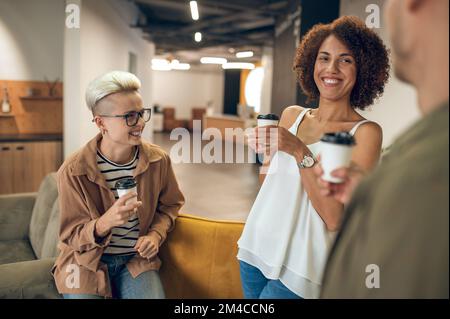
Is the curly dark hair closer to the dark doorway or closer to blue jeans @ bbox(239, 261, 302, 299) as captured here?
blue jeans @ bbox(239, 261, 302, 299)

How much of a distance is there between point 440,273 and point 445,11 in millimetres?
319

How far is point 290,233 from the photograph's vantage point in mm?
1098

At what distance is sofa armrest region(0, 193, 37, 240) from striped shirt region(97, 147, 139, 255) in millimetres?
1320

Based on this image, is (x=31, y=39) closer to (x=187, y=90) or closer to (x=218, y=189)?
(x=218, y=189)

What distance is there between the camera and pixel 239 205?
5246mm

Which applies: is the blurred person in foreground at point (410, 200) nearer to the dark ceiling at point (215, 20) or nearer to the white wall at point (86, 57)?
the white wall at point (86, 57)

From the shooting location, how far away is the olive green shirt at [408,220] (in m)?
0.45

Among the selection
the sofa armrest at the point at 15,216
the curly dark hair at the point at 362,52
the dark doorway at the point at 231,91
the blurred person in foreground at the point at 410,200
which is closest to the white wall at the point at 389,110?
the curly dark hair at the point at 362,52

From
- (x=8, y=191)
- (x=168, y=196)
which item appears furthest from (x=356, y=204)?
(x=8, y=191)

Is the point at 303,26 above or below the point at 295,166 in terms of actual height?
above

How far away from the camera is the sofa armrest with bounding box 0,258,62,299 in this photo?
1567 mm

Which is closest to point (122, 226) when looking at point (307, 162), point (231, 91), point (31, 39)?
point (307, 162)
